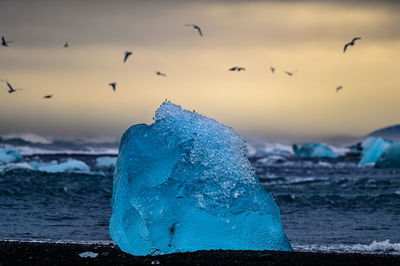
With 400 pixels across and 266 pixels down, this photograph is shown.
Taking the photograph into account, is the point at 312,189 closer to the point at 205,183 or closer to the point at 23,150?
the point at 205,183

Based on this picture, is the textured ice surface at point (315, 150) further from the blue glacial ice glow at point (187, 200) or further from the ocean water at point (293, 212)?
the blue glacial ice glow at point (187, 200)

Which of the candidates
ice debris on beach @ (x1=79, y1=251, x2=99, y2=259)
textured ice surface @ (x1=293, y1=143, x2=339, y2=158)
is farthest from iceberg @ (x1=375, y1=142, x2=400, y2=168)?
ice debris on beach @ (x1=79, y1=251, x2=99, y2=259)

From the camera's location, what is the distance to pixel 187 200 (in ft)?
21.2

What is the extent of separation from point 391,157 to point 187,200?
2318 cm

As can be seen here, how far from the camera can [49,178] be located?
19516 millimetres

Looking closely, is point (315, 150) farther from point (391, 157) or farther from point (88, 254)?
point (88, 254)

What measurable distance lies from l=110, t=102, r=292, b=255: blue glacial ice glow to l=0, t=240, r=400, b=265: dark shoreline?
0.31 m

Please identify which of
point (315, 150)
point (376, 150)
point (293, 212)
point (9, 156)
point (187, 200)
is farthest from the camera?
point (315, 150)

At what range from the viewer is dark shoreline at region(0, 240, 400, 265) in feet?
18.2

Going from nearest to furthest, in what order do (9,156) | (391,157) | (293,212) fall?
1. (293,212)
2. (391,157)
3. (9,156)

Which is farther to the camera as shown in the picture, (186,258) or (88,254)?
(88,254)

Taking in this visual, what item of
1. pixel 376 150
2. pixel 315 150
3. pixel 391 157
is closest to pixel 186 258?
pixel 391 157

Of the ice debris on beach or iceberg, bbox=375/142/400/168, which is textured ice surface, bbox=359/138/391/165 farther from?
the ice debris on beach

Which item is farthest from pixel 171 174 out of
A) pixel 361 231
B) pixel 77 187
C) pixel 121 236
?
pixel 77 187
